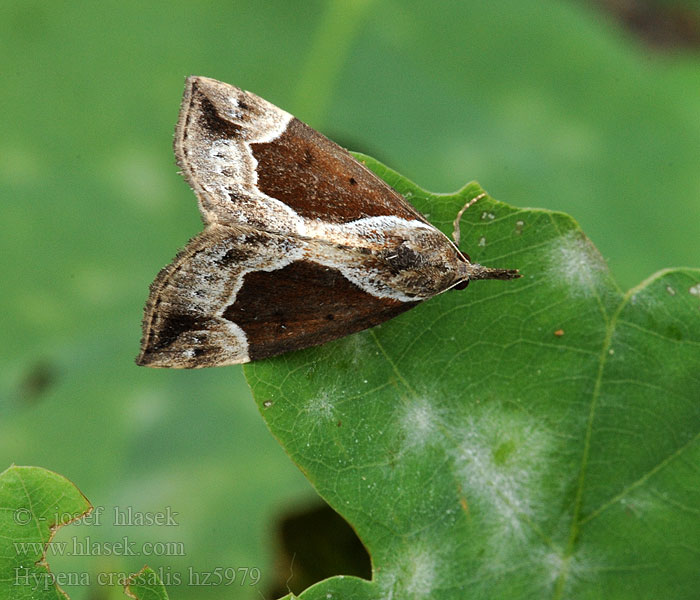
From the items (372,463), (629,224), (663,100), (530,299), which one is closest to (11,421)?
(372,463)

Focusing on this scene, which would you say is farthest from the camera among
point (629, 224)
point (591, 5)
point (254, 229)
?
point (591, 5)

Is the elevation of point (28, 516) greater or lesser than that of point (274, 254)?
lesser

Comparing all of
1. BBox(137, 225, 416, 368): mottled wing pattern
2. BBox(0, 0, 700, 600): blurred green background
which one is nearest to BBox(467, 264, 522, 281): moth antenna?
BBox(137, 225, 416, 368): mottled wing pattern

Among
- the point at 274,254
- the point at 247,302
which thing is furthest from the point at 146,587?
the point at 274,254

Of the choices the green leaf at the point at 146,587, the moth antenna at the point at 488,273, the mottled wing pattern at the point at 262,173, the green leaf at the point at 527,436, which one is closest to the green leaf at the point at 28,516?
the green leaf at the point at 146,587

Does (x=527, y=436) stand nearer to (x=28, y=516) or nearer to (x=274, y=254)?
(x=274, y=254)

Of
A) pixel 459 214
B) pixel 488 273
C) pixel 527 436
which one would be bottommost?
pixel 527 436

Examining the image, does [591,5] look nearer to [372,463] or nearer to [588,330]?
[588,330]
